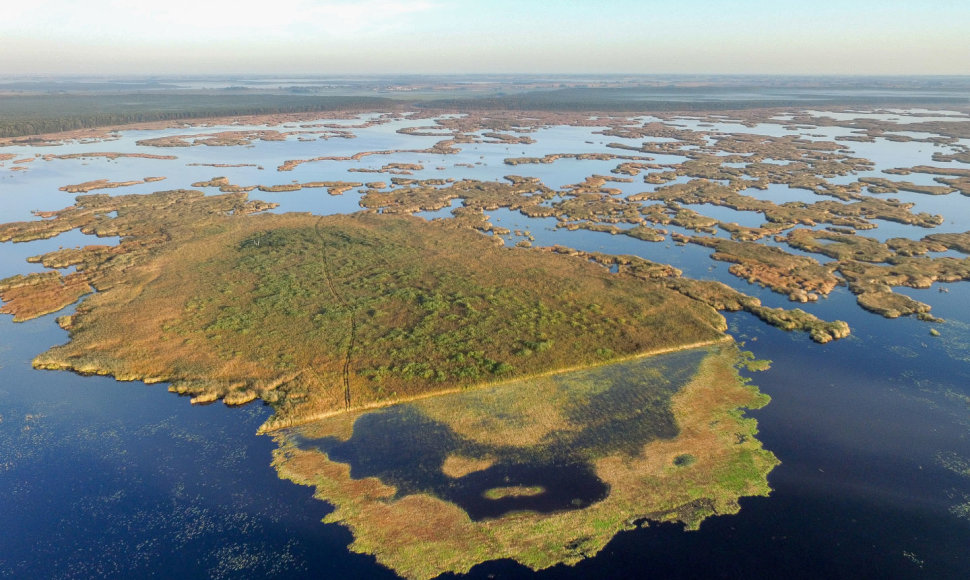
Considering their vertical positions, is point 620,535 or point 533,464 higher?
point 533,464

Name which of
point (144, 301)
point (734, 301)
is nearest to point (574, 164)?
point (734, 301)

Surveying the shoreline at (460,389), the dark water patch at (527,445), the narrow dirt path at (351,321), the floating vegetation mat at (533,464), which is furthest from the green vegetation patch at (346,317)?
the floating vegetation mat at (533,464)

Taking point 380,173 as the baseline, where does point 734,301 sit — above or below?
below

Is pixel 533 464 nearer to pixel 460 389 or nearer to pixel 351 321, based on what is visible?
pixel 460 389

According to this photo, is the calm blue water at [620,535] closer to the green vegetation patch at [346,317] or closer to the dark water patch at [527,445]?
the green vegetation patch at [346,317]

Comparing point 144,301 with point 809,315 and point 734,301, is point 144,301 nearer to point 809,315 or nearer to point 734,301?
point 734,301

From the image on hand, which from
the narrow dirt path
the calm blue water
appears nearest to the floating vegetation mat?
the calm blue water

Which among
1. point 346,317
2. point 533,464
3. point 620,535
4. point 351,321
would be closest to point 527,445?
point 533,464

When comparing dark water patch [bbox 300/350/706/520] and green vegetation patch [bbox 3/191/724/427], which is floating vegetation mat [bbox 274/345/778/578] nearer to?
dark water patch [bbox 300/350/706/520]

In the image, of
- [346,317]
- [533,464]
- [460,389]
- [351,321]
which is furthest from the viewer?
[346,317]

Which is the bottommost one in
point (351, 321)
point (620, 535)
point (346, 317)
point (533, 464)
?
point (620, 535)
